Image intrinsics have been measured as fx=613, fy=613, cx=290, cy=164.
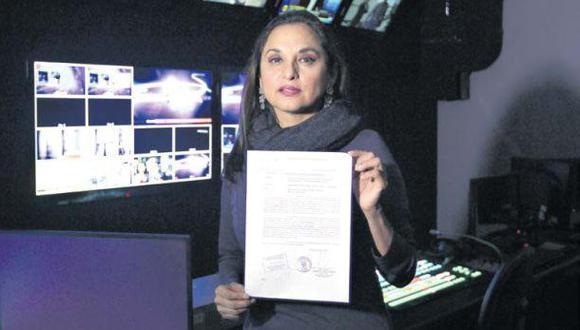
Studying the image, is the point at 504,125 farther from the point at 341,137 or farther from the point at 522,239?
the point at 341,137

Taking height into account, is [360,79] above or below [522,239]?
above

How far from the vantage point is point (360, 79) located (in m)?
3.34

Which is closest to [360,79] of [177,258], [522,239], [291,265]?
[522,239]

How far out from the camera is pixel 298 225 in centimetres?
120

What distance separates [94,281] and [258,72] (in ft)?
2.14

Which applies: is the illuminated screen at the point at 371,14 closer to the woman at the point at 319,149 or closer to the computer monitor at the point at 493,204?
the computer monitor at the point at 493,204

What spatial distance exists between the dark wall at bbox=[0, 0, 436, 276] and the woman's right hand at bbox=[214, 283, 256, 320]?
575mm

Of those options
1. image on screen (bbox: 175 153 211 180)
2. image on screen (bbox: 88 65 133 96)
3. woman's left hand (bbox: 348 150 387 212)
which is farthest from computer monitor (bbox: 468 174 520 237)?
woman's left hand (bbox: 348 150 387 212)

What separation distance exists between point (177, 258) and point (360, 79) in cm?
260

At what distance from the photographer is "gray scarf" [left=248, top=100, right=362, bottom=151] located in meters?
1.25

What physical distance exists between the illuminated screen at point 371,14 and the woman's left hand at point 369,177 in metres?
2.15

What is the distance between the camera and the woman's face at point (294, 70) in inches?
48.8

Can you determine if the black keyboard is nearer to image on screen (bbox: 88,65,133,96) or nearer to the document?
the document

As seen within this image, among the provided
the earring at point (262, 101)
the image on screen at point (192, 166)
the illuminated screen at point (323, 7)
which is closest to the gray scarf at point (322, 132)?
the earring at point (262, 101)
